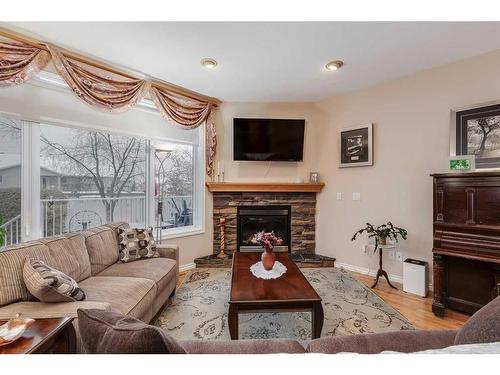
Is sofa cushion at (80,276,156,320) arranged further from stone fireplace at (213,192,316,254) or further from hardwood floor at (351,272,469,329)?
hardwood floor at (351,272,469,329)

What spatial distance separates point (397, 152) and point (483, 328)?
2.74m

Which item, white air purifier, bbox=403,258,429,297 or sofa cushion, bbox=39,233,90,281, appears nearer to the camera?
sofa cushion, bbox=39,233,90,281

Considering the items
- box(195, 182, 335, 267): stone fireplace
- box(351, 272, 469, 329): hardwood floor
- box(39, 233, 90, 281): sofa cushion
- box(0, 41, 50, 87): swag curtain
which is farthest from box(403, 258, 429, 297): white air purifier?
box(0, 41, 50, 87): swag curtain

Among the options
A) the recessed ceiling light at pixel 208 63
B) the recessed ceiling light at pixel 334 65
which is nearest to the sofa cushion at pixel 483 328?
the recessed ceiling light at pixel 334 65

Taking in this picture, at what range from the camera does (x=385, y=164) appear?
3273mm

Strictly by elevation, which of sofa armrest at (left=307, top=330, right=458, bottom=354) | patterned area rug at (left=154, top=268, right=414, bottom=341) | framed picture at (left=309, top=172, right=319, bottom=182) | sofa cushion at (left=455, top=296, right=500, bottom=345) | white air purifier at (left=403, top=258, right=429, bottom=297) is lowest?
patterned area rug at (left=154, top=268, right=414, bottom=341)

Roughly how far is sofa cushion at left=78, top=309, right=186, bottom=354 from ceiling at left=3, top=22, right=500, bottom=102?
2.26 meters

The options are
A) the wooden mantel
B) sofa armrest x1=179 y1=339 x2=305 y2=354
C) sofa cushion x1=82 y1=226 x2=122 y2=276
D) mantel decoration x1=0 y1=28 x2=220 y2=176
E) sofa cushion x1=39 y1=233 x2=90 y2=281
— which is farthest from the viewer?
the wooden mantel

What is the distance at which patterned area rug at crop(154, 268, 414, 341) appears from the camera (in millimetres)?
2004

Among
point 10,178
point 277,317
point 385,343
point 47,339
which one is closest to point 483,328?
point 385,343

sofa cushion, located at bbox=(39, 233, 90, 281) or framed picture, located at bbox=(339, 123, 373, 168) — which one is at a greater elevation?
framed picture, located at bbox=(339, 123, 373, 168)

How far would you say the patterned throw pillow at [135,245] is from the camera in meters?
2.50
